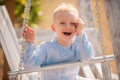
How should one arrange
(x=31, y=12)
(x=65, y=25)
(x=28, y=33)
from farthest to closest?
1. (x=31, y=12)
2. (x=65, y=25)
3. (x=28, y=33)

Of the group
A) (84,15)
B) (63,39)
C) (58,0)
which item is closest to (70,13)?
(63,39)

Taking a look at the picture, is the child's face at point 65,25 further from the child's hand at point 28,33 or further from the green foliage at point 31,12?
the green foliage at point 31,12

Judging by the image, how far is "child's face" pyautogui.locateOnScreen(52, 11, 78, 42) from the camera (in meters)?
2.09

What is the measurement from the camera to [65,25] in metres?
2.11

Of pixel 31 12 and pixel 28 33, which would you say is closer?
pixel 28 33

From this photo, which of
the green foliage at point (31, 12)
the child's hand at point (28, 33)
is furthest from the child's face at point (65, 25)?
the green foliage at point (31, 12)

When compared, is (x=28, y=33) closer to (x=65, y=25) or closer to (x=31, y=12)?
(x=65, y=25)

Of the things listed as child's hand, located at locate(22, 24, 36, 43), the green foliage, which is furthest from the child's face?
the green foliage

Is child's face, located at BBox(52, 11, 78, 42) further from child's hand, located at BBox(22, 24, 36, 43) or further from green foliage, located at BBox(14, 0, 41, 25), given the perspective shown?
green foliage, located at BBox(14, 0, 41, 25)

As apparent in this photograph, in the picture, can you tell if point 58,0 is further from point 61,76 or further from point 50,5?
point 61,76

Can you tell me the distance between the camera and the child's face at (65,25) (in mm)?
2094

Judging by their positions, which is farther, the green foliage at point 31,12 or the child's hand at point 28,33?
the green foliage at point 31,12

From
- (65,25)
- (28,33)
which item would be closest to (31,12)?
(65,25)

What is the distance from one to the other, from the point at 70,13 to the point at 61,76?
389 millimetres
